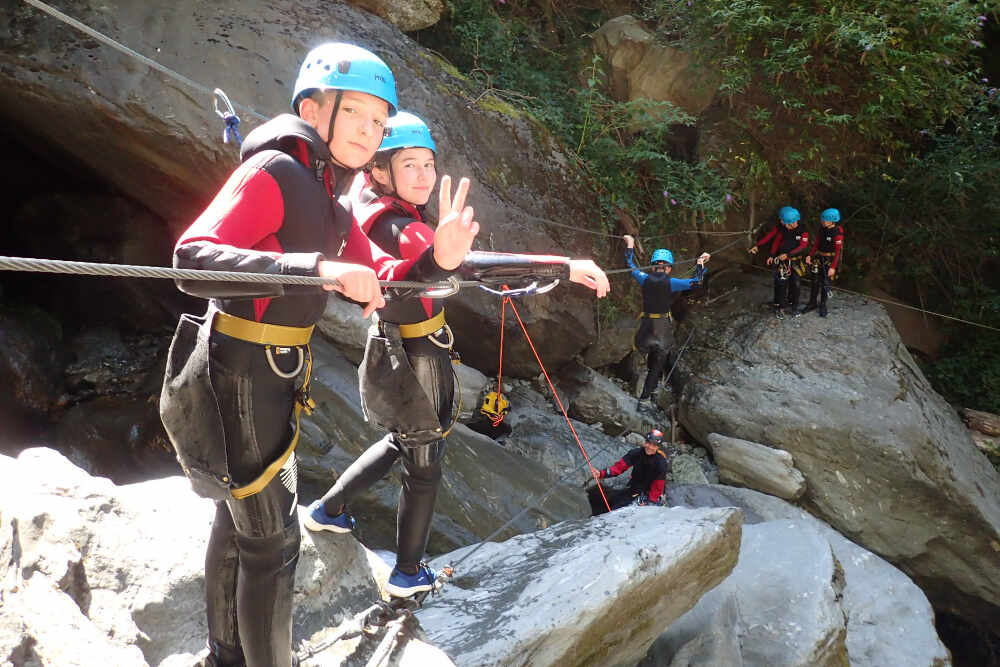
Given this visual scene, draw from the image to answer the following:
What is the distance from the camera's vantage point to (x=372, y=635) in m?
2.55

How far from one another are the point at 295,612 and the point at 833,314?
8.97m

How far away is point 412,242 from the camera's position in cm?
259

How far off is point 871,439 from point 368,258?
775 centimetres

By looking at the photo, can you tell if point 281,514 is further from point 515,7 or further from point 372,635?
point 515,7

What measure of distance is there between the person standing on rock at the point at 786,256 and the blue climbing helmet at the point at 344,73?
297 inches

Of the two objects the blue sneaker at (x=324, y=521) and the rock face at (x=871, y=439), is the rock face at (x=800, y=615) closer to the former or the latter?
the rock face at (x=871, y=439)

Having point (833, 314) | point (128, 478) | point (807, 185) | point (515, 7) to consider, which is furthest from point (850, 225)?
point (128, 478)

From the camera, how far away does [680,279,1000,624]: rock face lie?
25.4 feet

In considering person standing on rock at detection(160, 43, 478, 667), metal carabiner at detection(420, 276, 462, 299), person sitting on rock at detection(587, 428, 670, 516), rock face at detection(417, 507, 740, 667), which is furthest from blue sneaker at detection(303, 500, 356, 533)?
person sitting on rock at detection(587, 428, 670, 516)

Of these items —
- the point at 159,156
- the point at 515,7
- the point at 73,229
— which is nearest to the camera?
the point at 159,156

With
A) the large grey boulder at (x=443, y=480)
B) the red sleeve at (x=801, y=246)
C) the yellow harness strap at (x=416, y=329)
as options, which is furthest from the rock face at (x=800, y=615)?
the red sleeve at (x=801, y=246)

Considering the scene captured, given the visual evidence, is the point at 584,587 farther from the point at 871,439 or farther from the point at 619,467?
the point at 871,439

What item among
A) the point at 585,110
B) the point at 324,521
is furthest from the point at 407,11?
the point at 324,521

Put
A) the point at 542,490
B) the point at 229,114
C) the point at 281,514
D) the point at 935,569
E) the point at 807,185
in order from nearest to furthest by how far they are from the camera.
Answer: the point at 281,514
the point at 229,114
the point at 542,490
the point at 935,569
the point at 807,185
